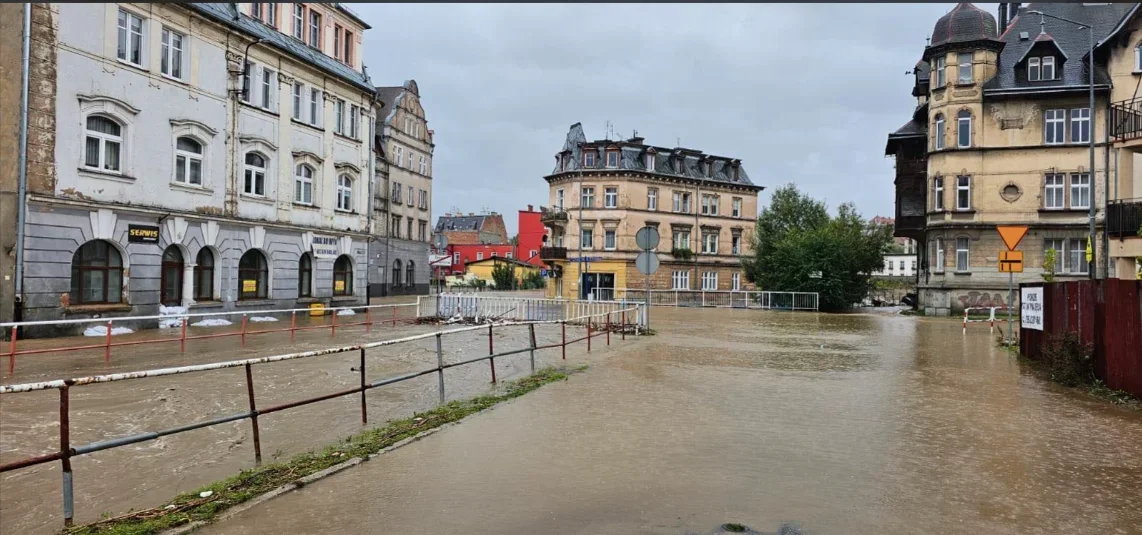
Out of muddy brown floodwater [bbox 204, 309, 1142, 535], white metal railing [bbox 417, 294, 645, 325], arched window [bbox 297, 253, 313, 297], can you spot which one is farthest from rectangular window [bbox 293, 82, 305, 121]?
muddy brown floodwater [bbox 204, 309, 1142, 535]

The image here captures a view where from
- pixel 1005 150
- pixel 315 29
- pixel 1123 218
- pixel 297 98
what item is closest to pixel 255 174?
pixel 297 98

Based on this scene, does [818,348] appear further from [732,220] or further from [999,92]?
[732,220]

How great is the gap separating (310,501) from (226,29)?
24259mm

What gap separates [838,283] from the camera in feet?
139

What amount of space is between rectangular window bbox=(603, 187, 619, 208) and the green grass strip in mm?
46109

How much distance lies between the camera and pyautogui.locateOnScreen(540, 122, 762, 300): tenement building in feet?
181

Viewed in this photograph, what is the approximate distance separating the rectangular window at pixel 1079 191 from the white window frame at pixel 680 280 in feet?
89.7

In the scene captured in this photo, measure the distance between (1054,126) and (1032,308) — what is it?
956 inches

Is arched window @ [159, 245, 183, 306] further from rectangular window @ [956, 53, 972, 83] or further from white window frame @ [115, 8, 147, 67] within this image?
rectangular window @ [956, 53, 972, 83]

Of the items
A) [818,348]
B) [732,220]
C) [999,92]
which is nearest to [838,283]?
[999,92]

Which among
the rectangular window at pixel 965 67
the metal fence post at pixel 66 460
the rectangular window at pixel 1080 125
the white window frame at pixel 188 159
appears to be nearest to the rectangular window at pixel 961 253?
the rectangular window at pixel 1080 125

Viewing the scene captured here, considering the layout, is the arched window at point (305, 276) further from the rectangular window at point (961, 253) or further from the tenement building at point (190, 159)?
the rectangular window at point (961, 253)

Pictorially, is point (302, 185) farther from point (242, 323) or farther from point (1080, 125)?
point (1080, 125)

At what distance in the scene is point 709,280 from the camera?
59250 millimetres
